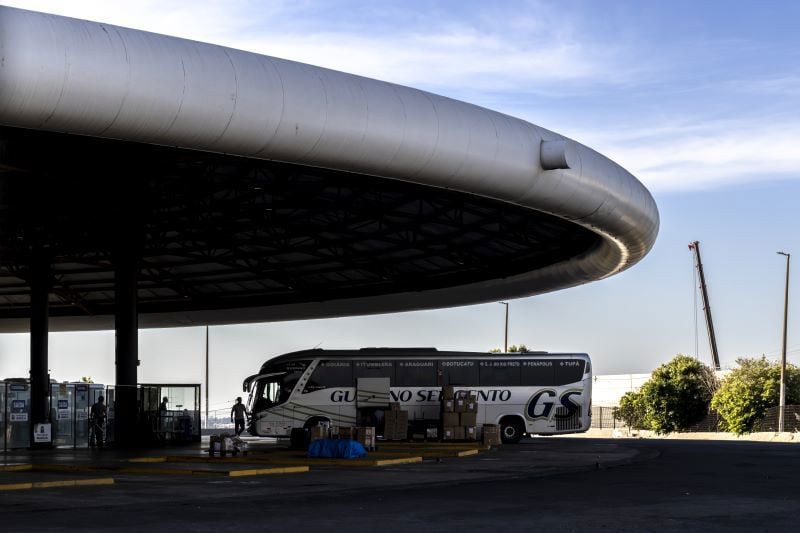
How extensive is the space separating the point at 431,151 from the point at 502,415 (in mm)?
20515

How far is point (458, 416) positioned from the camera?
43.4 meters

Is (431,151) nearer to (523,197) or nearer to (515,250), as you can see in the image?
(523,197)

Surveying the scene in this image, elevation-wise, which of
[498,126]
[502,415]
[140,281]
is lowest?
[502,415]

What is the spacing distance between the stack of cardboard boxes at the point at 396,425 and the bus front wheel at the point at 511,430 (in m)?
4.18

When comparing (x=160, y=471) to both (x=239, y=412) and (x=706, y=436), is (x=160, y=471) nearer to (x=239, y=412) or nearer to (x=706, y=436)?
(x=239, y=412)

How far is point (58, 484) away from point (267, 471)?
191 inches

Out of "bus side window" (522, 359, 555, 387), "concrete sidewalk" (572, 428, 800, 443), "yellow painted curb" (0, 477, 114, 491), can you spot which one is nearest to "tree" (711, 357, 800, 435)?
"concrete sidewalk" (572, 428, 800, 443)

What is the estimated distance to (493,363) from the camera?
45781 millimetres

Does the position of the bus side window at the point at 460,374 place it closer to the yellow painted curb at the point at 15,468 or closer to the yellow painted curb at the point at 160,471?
the yellow painted curb at the point at 160,471

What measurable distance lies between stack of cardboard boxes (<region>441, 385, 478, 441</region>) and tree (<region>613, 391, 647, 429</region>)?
28.3 meters

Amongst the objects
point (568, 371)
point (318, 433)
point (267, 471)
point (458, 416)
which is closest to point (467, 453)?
point (318, 433)

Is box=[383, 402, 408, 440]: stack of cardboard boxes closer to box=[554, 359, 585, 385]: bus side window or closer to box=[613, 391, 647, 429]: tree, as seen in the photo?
box=[554, 359, 585, 385]: bus side window

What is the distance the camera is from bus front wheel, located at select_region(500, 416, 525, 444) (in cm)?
4547

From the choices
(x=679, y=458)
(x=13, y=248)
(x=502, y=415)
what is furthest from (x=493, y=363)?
(x=13, y=248)
